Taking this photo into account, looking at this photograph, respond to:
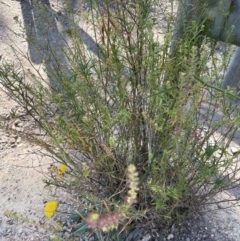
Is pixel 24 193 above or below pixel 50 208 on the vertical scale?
below

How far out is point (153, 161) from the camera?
1.31m

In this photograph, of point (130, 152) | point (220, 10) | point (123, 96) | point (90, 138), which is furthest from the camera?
point (220, 10)

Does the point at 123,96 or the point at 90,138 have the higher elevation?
the point at 123,96

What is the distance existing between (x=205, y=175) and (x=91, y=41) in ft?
6.19

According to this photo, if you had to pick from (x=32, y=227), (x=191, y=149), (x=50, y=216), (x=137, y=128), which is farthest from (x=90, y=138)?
(x=32, y=227)

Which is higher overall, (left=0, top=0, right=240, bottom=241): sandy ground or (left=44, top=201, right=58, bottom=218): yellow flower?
(left=44, top=201, right=58, bottom=218): yellow flower

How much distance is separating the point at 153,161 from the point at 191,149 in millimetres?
158

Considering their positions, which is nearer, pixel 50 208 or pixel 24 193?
pixel 50 208

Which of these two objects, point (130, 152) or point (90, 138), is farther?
point (130, 152)

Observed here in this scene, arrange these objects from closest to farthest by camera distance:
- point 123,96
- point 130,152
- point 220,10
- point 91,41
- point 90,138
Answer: point 123,96, point 90,138, point 130,152, point 220,10, point 91,41

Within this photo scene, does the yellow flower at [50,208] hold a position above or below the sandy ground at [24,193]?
above

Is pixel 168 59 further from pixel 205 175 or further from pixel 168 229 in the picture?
pixel 168 229

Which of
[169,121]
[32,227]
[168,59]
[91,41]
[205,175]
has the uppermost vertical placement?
[168,59]

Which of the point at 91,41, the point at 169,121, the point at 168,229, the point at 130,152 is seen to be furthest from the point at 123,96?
the point at 91,41
